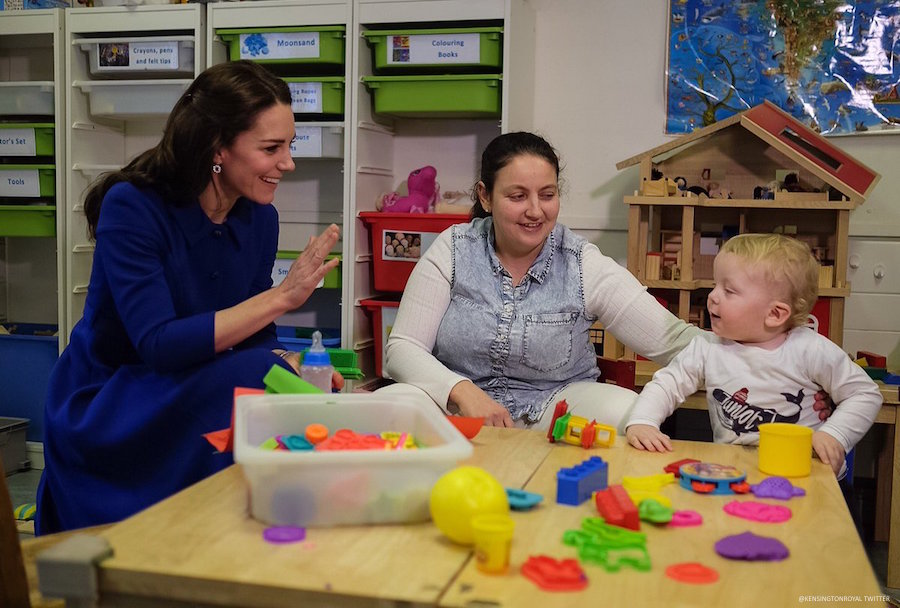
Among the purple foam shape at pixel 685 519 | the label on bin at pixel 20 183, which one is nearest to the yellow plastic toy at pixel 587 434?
the purple foam shape at pixel 685 519

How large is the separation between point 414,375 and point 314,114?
1504 mm

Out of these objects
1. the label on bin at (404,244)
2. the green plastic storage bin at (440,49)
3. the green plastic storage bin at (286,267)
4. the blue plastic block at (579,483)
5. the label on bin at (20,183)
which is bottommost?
the blue plastic block at (579,483)

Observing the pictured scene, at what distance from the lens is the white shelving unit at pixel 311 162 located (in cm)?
307

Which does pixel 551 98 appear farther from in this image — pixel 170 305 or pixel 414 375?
pixel 170 305

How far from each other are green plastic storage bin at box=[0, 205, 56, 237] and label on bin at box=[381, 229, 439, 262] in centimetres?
125


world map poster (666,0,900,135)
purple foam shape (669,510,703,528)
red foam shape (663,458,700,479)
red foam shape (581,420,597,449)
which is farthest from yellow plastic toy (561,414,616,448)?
world map poster (666,0,900,135)

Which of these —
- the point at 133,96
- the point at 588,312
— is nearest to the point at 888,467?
the point at 588,312

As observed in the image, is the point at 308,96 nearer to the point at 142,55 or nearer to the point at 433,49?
the point at 433,49

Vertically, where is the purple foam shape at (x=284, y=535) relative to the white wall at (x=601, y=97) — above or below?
below

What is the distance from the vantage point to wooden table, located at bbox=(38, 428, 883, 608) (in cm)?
89

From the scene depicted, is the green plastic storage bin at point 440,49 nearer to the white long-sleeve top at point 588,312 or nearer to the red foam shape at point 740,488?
the white long-sleeve top at point 588,312

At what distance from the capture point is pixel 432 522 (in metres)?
1.07

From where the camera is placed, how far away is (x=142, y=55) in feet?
10.6

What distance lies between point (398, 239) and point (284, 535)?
2.12 metres
